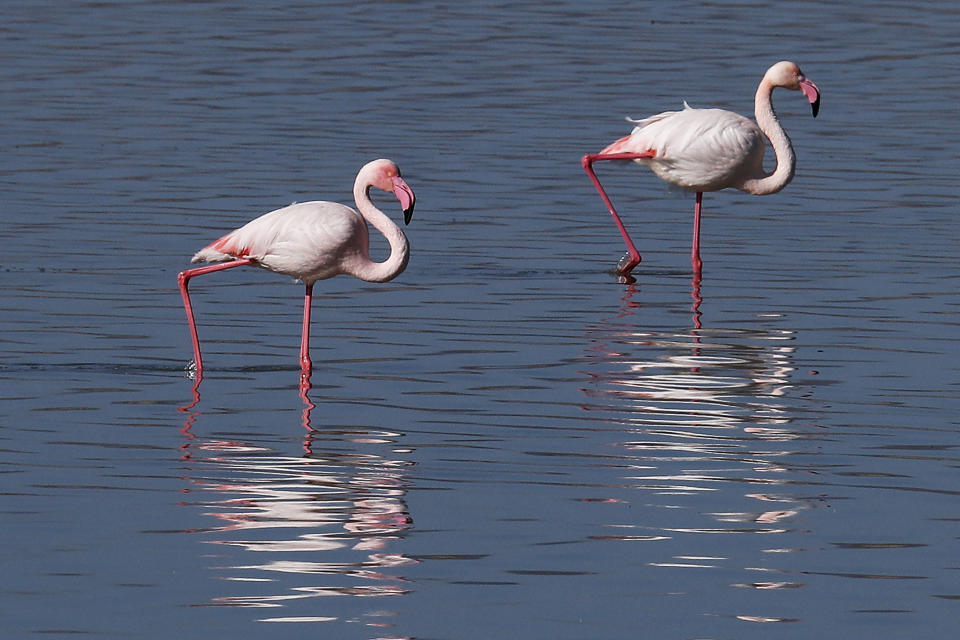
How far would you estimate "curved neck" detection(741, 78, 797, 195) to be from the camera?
14602 millimetres

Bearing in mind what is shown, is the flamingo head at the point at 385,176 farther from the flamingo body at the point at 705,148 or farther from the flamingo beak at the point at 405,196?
the flamingo body at the point at 705,148

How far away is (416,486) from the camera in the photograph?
8.20 m

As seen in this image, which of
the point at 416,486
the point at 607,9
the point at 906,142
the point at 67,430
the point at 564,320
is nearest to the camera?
the point at 416,486

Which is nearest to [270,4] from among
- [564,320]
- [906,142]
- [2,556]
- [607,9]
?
[607,9]

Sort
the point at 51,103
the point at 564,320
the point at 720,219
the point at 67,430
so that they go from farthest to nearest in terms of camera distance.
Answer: the point at 51,103
the point at 720,219
the point at 564,320
the point at 67,430

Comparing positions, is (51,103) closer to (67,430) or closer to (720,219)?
Answer: (720,219)

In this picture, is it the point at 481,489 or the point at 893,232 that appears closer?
the point at 481,489

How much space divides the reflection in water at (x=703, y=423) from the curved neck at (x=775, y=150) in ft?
7.41

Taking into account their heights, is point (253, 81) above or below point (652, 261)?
above

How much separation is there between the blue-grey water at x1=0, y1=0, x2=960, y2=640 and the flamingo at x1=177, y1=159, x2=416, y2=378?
474 millimetres

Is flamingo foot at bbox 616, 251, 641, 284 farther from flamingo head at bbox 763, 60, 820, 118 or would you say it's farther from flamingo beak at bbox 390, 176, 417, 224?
flamingo beak at bbox 390, 176, 417, 224

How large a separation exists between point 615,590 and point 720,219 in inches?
376

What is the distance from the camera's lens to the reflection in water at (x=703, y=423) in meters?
7.72

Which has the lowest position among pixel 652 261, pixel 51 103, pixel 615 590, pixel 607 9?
pixel 615 590
